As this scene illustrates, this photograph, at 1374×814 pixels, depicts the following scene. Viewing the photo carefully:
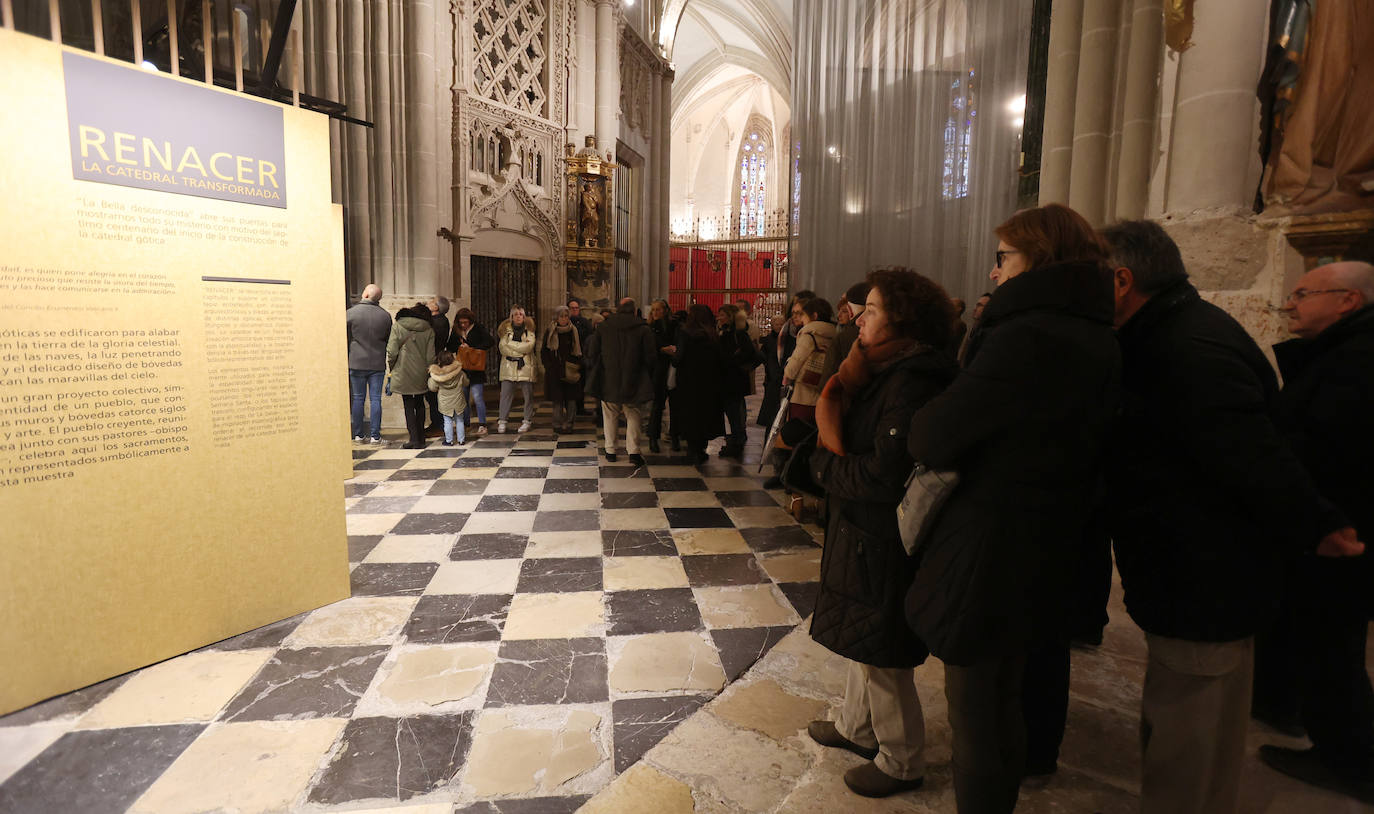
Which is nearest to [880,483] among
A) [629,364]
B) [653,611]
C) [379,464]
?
[653,611]

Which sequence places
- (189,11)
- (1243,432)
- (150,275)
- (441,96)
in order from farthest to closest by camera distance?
(441,96), (189,11), (150,275), (1243,432)

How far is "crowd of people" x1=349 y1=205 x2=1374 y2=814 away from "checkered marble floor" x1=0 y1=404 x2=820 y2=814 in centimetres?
94

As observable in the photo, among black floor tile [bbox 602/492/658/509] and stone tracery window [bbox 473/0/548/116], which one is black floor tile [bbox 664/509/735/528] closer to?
black floor tile [bbox 602/492/658/509]

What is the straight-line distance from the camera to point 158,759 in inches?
78.2

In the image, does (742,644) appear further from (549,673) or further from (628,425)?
(628,425)

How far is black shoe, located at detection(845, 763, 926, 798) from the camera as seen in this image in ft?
6.04

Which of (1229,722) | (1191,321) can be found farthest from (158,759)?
(1191,321)

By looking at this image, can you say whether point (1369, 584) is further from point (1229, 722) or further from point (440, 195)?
point (440, 195)

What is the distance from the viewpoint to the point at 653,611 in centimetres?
308

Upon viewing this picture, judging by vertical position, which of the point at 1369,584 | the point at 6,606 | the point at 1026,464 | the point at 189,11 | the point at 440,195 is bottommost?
the point at 6,606

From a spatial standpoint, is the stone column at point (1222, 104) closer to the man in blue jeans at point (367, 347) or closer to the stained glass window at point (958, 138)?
the stained glass window at point (958, 138)

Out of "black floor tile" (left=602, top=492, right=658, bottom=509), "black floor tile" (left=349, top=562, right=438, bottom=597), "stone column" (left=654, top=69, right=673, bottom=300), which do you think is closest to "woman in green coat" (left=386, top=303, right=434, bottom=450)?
"black floor tile" (left=602, top=492, right=658, bottom=509)

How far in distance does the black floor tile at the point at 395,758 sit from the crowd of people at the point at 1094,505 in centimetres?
122

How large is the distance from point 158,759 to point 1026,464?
2.58 meters
